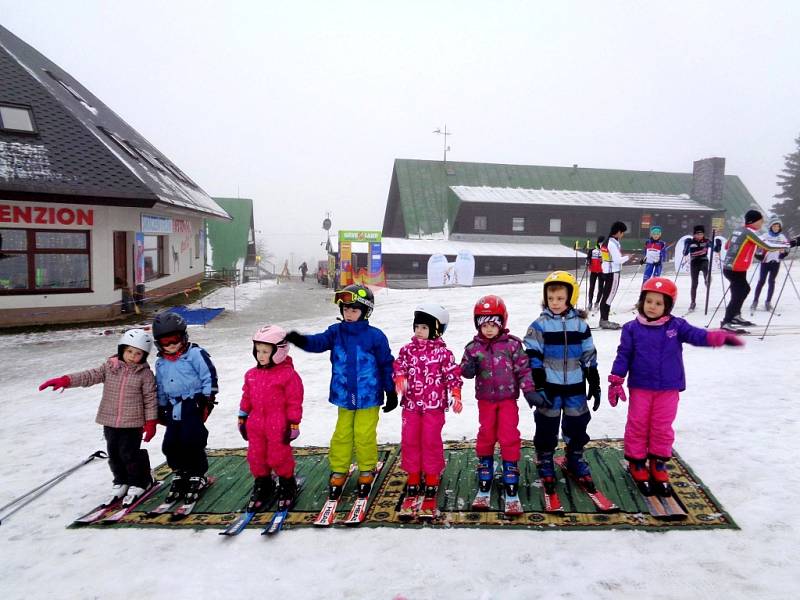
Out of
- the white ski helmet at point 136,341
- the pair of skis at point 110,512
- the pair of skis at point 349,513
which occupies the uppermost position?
the white ski helmet at point 136,341

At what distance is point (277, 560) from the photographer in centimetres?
336

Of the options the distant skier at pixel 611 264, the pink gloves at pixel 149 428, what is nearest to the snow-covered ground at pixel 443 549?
the pink gloves at pixel 149 428

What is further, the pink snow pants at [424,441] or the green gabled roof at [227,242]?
the green gabled roof at [227,242]

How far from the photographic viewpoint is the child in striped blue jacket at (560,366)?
158 inches

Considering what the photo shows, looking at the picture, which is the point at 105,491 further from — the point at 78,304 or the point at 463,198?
the point at 463,198

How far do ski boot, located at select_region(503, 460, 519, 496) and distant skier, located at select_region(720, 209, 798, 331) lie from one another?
654cm

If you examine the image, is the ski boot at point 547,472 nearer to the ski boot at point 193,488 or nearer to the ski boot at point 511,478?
the ski boot at point 511,478

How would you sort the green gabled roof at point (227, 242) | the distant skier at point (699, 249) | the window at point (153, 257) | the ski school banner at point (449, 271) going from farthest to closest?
the green gabled roof at point (227, 242) → the ski school banner at point (449, 271) → the window at point (153, 257) → the distant skier at point (699, 249)

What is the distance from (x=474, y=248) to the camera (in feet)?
96.1

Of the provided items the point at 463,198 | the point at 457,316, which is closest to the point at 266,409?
the point at 457,316

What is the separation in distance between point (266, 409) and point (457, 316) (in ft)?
33.9

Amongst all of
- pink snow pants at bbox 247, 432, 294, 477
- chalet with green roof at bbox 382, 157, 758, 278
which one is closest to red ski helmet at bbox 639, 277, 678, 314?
pink snow pants at bbox 247, 432, 294, 477

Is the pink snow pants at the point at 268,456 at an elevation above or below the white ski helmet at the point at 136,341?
below

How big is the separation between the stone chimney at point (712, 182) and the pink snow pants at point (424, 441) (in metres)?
36.4
